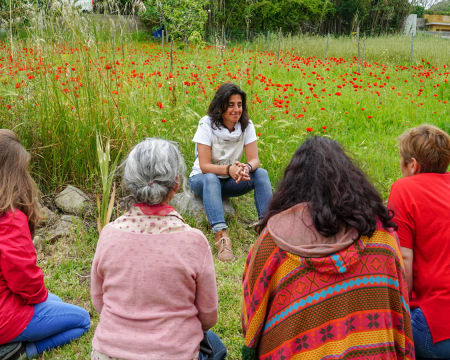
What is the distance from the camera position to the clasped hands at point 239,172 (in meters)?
3.32

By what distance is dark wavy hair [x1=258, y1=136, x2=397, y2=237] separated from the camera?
4.78 feet

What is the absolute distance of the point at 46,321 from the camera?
2.15m

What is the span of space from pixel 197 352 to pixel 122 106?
262cm

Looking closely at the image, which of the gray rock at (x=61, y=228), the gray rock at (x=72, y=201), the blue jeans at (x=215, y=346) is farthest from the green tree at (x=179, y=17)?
the blue jeans at (x=215, y=346)

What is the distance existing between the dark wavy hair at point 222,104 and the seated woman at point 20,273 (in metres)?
1.71

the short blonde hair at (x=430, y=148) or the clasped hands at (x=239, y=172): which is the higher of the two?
the short blonde hair at (x=430, y=148)

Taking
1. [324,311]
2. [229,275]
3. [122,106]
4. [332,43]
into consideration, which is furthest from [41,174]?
[332,43]

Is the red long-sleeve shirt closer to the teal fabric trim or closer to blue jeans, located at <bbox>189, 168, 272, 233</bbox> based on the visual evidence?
the teal fabric trim

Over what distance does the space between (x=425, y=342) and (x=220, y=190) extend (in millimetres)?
1867

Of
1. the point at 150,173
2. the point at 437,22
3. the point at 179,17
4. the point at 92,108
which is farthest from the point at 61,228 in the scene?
the point at 437,22

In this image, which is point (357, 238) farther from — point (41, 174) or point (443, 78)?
point (443, 78)

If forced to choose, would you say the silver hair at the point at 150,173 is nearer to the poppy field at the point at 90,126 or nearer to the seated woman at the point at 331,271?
the seated woman at the point at 331,271

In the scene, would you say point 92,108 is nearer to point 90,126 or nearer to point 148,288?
point 90,126

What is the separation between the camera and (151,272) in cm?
145
